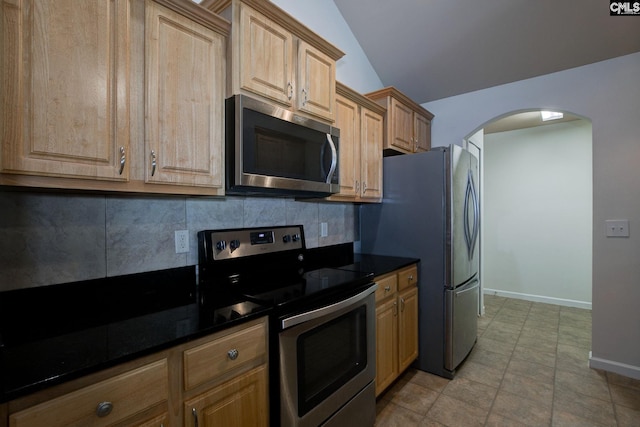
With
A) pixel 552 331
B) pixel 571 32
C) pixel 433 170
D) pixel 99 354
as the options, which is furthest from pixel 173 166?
Answer: pixel 552 331

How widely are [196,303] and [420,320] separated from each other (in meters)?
1.88

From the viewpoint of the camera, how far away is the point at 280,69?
63.9 inches

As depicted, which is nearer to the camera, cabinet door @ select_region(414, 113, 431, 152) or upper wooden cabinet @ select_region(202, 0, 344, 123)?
upper wooden cabinet @ select_region(202, 0, 344, 123)

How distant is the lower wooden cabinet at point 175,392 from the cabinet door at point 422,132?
102 inches

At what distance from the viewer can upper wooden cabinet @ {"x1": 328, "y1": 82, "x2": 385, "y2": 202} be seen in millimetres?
2211

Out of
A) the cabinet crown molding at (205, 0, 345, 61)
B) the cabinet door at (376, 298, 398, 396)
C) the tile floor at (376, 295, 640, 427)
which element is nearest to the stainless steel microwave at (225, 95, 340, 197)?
the cabinet crown molding at (205, 0, 345, 61)

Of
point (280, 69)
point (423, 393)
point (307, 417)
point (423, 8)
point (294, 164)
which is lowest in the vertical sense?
point (423, 393)

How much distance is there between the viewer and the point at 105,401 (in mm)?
813

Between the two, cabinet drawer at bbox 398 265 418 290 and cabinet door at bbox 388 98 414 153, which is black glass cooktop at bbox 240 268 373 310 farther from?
cabinet door at bbox 388 98 414 153

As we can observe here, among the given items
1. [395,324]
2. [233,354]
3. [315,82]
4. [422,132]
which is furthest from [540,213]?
[233,354]

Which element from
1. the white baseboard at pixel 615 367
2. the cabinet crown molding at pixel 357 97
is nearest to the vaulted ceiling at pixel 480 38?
the cabinet crown molding at pixel 357 97

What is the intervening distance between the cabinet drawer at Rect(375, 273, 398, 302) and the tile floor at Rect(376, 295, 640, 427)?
2.45 feet

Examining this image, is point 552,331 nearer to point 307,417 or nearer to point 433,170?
point 433,170

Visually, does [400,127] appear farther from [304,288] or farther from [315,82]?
[304,288]
